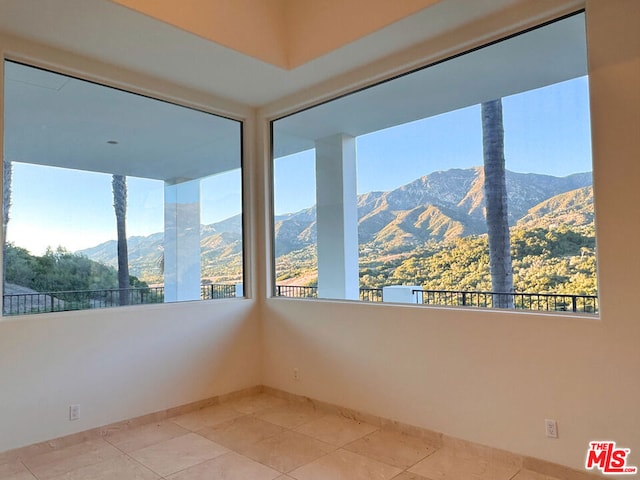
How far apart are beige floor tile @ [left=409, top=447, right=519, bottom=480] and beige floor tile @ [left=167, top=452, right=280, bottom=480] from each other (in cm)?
93

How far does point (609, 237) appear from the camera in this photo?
2430mm

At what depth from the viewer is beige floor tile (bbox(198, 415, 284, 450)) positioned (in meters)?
3.23

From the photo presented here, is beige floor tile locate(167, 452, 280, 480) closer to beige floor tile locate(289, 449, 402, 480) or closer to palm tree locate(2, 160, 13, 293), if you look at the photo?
beige floor tile locate(289, 449, 402, 480)

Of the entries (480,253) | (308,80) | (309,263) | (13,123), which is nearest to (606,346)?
(480,253)

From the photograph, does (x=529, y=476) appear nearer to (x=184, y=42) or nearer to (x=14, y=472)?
(x=14, y=472)

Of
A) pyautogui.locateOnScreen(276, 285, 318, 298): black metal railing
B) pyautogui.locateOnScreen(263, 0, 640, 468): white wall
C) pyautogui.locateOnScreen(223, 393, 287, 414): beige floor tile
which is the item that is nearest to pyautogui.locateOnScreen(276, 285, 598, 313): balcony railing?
pyautogui.locateOnScreen(263, 0, 640, 468): white wall

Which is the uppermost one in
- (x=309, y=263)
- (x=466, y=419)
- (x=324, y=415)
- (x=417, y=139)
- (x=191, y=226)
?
(x=417, y=139)

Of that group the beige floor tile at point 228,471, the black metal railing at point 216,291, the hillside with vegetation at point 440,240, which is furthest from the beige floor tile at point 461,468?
the black metal railing at point 216,291

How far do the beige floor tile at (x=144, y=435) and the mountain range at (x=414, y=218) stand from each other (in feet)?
4.09

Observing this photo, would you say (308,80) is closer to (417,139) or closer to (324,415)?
(417,139)

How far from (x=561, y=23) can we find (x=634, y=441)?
247 cm

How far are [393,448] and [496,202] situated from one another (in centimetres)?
188

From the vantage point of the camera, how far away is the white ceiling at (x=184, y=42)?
Result: 2725 mm

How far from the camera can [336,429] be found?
3426 mm
